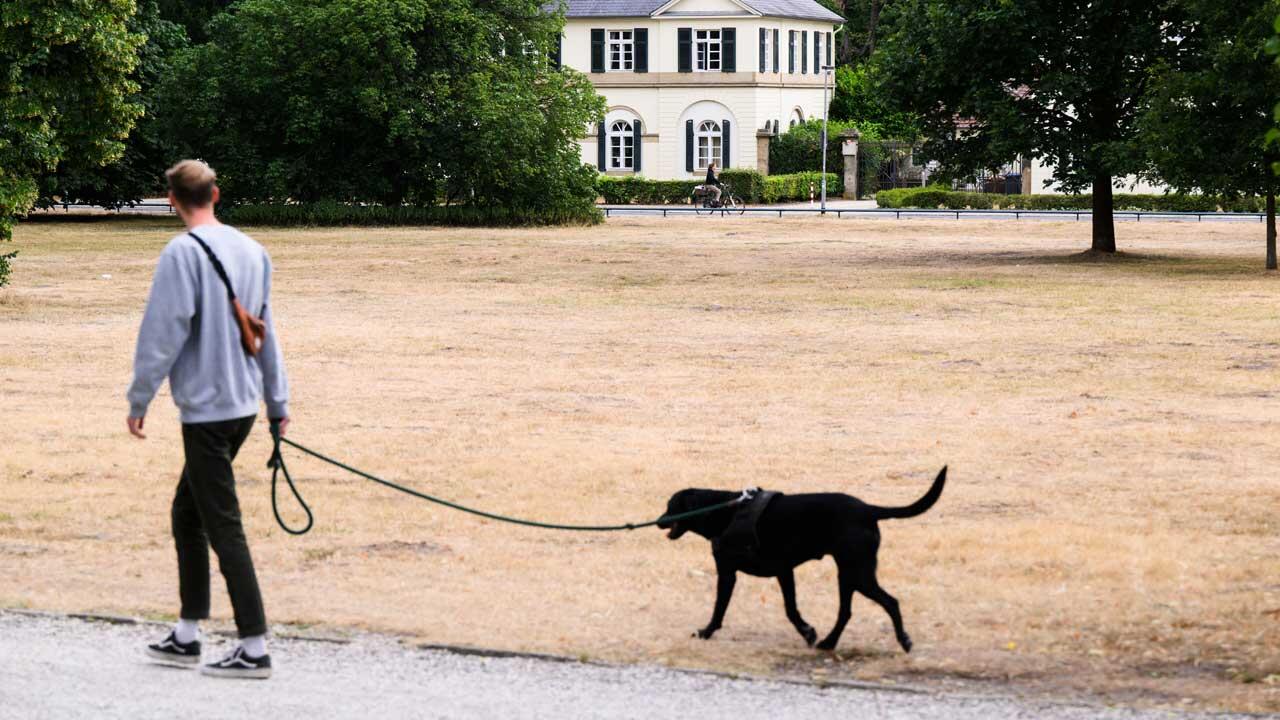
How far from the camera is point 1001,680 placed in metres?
6.46

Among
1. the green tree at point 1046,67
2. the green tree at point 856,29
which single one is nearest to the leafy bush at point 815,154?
the green tree at point 856,29

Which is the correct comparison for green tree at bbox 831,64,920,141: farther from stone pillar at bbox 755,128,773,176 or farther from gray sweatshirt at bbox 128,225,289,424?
gray sweatshirt at bbox 128,225,289,424

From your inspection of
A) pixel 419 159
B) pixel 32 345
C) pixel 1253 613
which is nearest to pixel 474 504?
pixel 1253 613

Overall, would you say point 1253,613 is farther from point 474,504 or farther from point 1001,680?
point 474,504

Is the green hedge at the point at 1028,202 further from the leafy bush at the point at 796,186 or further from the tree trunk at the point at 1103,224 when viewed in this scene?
the tree trunk at the point at 1103,224

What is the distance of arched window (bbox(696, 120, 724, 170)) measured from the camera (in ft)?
236

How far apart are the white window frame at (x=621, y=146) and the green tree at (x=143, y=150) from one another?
22.7 metres

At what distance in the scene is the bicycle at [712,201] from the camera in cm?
5903

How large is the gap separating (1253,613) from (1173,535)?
1.73 meters

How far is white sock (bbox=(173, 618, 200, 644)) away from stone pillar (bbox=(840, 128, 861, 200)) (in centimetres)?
A: 6225

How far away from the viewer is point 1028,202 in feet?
196

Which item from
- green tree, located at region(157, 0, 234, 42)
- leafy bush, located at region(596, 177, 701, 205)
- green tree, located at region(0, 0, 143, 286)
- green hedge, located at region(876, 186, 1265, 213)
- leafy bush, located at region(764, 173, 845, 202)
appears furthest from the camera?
leafy bush, located at region(764, 173, 845, 202)

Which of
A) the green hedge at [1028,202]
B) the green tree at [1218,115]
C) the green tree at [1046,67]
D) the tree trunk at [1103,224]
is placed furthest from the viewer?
the green hedge at [1028,202]

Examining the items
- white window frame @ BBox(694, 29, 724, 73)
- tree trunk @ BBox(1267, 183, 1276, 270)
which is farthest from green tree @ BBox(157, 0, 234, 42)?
tree trunk @ BBox(1267, 183, 1276, 270)
